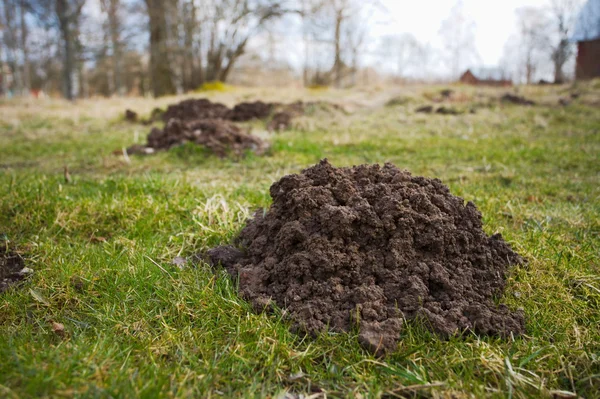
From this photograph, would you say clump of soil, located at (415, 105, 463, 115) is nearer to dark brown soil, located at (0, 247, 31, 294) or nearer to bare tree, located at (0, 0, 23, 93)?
dark brown soil, located at (0, 247, 31, 294)

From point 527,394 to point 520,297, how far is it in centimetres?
78

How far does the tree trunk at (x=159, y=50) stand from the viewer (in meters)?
19.6

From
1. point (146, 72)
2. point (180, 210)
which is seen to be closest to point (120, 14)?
point (146, 72)

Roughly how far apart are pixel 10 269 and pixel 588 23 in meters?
36.0

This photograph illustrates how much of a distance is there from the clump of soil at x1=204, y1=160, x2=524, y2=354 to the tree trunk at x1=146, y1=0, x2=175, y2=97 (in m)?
19.5

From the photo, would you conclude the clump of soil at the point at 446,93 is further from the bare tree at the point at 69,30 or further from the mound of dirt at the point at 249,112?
the bare tree at the point at 69,30

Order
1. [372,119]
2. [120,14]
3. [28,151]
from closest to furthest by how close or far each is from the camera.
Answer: [28,151] < [372,119] < [120,14]

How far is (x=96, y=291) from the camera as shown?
8.05 ft

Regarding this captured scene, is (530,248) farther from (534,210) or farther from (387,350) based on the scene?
(387,350)

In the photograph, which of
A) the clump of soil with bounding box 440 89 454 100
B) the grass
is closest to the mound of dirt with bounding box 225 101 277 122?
the grass

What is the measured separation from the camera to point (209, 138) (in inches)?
268

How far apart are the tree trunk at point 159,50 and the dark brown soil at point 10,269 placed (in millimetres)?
18893

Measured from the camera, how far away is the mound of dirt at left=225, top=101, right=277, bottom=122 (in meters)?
10.9

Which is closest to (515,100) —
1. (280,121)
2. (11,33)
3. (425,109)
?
(425,109)
